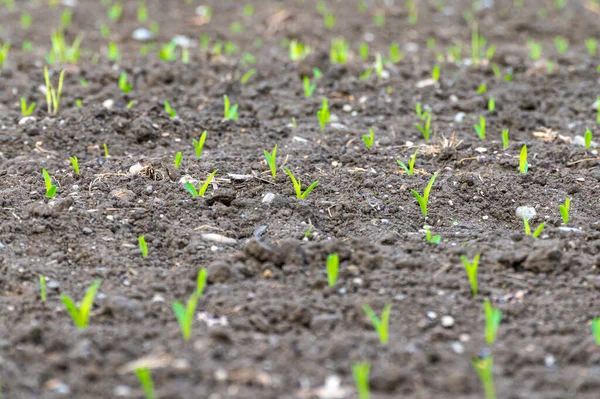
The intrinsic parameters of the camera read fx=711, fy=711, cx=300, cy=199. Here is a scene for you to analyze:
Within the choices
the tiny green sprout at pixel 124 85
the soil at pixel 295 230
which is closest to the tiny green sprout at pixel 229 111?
the soil at pixel 295 230

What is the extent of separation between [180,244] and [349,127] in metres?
1.42

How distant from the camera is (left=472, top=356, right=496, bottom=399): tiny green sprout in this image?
5.47 feet

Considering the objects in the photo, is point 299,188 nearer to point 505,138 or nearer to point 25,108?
point 505,138

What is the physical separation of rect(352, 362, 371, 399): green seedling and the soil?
0.10 feet

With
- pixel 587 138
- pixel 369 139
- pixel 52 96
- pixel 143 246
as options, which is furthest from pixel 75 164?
pixel 587 138

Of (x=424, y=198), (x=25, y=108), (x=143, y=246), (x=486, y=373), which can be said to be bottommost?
(x=25, y=108)

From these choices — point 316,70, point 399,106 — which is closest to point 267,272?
point 399,106

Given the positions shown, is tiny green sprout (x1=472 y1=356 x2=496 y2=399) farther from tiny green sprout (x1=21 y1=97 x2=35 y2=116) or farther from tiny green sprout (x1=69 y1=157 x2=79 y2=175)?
tiny green sprout (x1=21 y1=97 x2=35 y2=116)

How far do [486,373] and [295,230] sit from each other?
1034 mm

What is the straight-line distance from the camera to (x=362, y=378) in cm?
167

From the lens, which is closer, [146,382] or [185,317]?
[146,382]

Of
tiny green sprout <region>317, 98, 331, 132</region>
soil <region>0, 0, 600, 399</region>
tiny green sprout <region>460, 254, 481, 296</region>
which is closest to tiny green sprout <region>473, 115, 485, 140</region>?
soil <region>0, 0, 600, 399</region>

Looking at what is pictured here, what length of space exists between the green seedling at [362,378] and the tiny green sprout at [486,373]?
0.89 ft

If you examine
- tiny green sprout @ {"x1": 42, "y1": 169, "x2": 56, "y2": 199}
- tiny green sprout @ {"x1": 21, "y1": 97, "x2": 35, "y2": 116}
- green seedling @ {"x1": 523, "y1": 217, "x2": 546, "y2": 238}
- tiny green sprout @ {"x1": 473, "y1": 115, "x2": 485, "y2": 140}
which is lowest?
tiny green sprout @ {"x1": 21, "y1": 97, "x2": 35, "y2": 116}
